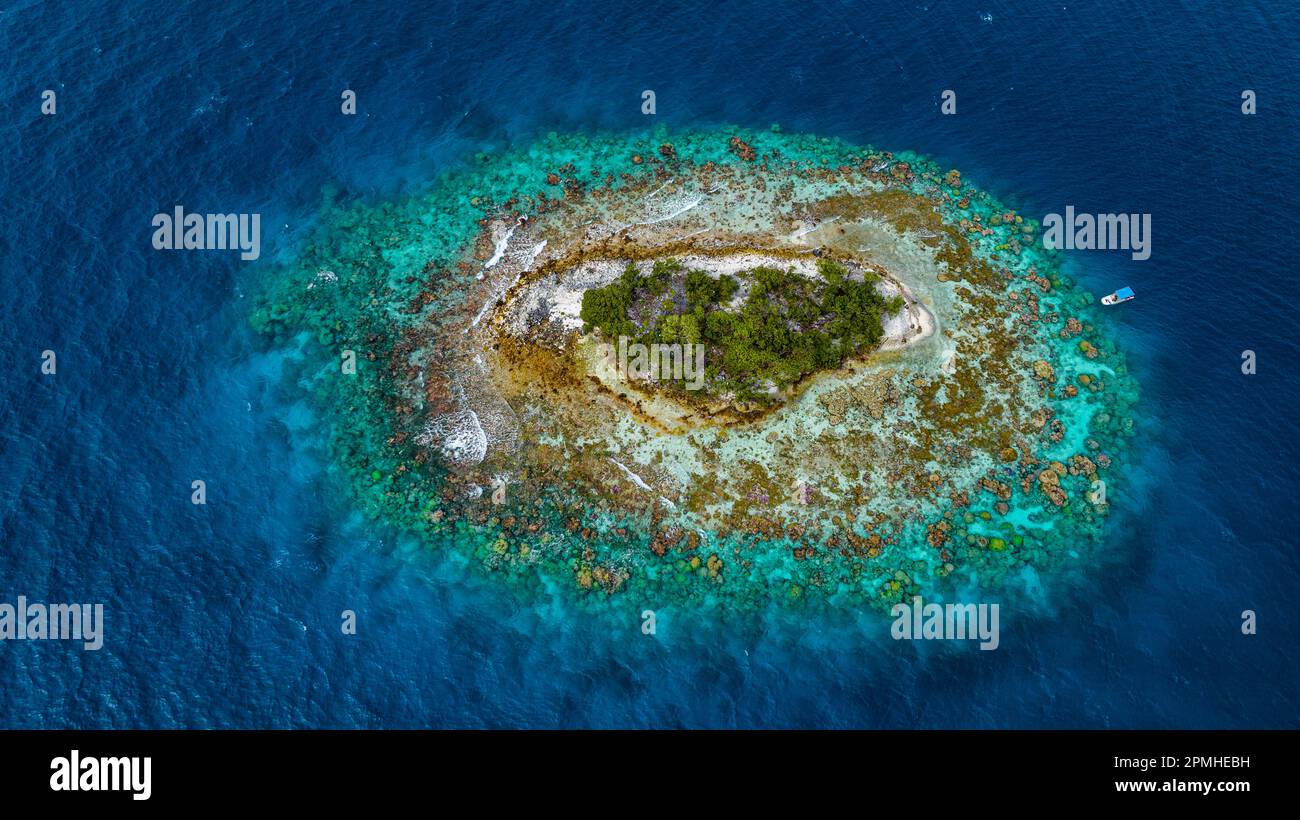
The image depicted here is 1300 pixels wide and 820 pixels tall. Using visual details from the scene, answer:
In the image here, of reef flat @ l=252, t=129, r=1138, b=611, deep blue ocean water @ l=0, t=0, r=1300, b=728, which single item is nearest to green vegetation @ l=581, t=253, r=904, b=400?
reef flat @ l=252, t=129, r=1138, b=611

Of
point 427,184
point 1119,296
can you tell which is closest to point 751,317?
point 1119,296

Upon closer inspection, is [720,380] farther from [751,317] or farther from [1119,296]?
[1119,296]

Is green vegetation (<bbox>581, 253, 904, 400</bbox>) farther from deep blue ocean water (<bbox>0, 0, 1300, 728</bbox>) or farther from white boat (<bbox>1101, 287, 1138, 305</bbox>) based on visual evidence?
deep blue ocean water (<bbox>0, 0, 1300, 728</bbox>)

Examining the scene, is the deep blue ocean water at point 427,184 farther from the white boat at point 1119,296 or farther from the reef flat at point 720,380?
the reef flat at point 720,380

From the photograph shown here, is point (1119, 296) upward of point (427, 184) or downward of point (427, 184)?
downward
